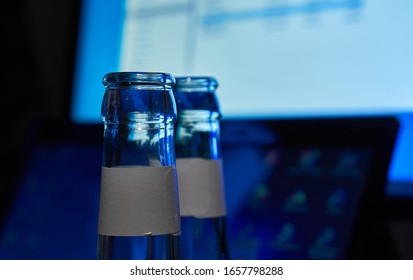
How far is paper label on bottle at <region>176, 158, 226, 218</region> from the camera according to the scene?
46cm

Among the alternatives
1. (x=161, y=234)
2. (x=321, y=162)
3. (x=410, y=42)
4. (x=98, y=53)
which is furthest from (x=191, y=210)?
(x=98, y=53)

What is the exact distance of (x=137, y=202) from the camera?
15.3 inches

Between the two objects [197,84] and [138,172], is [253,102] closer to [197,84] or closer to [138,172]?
[197,84]

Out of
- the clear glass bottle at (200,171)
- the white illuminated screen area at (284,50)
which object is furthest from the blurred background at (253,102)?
the clear glass bottle at (200,171)

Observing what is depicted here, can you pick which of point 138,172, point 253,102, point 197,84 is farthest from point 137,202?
point 253,102

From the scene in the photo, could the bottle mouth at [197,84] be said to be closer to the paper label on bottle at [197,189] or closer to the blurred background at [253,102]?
the paper label on bottle at [197,189]

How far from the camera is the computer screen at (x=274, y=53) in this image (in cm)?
69

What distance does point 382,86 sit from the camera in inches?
27.3

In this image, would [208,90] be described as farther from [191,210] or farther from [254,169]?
[254,169]

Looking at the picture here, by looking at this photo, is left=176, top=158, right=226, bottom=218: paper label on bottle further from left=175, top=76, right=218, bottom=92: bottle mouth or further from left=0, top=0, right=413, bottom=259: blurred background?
left=0, top=0, right=413, bottom=259: blurred background

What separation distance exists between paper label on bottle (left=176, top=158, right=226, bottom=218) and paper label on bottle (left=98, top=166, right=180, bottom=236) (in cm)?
6

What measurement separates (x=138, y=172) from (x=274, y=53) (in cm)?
38

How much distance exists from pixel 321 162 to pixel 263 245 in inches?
3.4

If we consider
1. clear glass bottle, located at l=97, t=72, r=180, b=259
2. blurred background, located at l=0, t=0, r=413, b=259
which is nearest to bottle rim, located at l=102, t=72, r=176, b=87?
clear glass bottle, located at l=97, t=72, r=180, b=259
